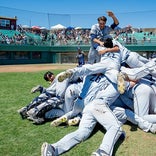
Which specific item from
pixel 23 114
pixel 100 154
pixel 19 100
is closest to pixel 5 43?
pixel 19 100

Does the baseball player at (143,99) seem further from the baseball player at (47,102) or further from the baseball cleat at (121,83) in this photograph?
the baseball player at (47,102)

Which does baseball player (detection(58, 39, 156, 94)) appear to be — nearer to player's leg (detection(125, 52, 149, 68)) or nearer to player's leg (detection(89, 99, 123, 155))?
player's leg (detection(125, 52, 149, 68))

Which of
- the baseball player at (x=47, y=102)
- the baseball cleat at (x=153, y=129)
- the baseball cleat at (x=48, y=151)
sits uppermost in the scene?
the baseball player at (x=47, y=102)

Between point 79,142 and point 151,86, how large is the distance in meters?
1.79

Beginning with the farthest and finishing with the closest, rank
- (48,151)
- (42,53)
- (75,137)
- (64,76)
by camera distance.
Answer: (42,53), (64,76), (75,137), (48,151)

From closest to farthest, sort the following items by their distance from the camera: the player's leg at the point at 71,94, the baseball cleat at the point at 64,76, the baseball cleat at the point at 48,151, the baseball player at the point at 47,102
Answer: the baseball cleat at the point at 48,151, the baseball cleat at the point at 64,76, the player's leg at the point at 71,94, the baseball player at the point at 47,102

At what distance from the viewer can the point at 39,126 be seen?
5867 millimetres

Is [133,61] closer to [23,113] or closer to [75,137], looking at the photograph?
[75,137]

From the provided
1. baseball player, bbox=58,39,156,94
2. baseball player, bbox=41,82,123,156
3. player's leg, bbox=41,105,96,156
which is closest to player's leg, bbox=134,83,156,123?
baseball player, bbox=58,39,156,94

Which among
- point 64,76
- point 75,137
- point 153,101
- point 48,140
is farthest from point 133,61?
point 48,140

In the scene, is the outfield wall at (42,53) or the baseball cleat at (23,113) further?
the outfield wall at (42,53)

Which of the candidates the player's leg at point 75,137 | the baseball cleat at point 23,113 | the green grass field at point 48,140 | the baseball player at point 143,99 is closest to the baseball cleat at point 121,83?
the baseball player at point 143,99

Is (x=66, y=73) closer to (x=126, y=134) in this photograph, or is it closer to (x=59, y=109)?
(x=59, y=109)

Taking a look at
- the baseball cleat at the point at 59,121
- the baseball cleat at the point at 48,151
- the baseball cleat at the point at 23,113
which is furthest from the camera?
the baseball cleat at the point at 23,113
